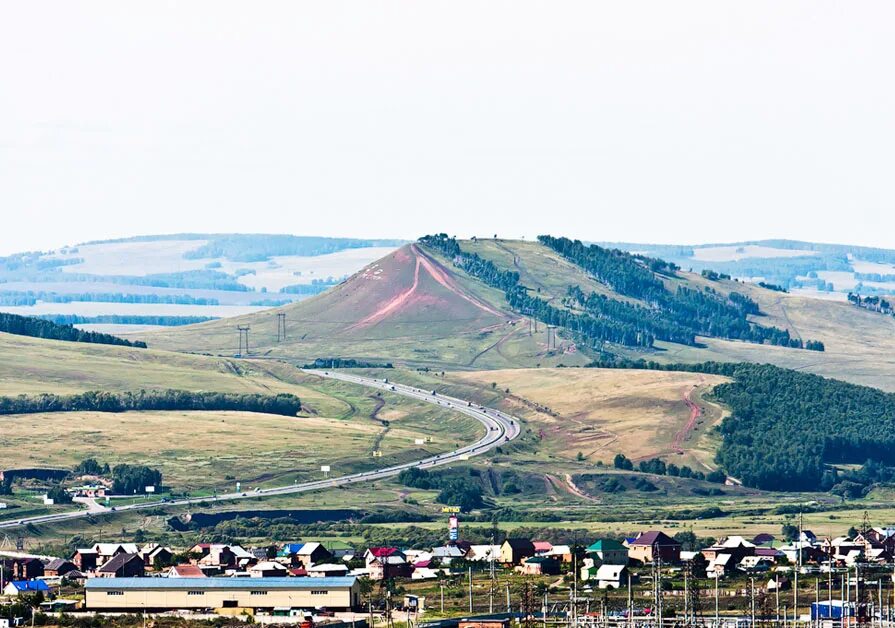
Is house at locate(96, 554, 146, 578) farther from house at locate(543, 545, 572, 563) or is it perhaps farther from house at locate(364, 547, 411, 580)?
house at locate(543, 545, 572, 563)

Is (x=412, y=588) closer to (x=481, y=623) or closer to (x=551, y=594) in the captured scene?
(x=551, y=594)

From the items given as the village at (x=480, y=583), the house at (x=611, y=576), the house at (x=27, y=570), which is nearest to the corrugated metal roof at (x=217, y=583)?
the village at (x=480, y=583)

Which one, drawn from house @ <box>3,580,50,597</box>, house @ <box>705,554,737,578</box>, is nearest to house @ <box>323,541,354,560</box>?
house @ <box>3,580,50,597</box>

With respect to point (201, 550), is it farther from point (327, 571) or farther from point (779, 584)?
point (779, 584)

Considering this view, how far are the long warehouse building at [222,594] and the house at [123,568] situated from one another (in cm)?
Result: 1042

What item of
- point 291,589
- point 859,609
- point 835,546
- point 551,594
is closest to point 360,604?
point 291,589

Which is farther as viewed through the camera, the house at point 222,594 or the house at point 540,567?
the house at point 540,567

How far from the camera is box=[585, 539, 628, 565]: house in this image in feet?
536

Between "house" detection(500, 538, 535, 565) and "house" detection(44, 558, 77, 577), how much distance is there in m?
32.6

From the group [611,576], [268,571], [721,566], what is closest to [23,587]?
[268,571]

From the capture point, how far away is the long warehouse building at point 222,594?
138250 mm

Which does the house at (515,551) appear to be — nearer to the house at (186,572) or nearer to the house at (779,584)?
the house at (779,584)

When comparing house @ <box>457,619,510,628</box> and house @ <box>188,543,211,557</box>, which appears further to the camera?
house @ <box>188,543,211,557</box>

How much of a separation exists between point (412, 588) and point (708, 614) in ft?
92.7
